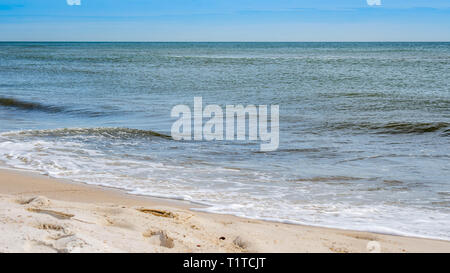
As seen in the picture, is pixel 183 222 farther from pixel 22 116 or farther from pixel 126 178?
pixel 22 116

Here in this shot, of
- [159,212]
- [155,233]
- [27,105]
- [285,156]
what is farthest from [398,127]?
[27,105]

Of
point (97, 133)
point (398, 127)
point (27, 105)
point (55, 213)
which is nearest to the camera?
point (55, 213)

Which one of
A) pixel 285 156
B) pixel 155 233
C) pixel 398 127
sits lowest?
pixel 285 156

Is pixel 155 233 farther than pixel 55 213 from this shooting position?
No

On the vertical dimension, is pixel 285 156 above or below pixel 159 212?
below

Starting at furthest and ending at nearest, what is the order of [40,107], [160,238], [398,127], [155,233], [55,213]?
[40,107]
[398,127]
[55,213]
[155,233]
[160,238]

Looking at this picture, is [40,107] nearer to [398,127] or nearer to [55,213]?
[398,127]

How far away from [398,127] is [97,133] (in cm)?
667

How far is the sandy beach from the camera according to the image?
3.60 m

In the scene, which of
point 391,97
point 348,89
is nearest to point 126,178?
point 391,97

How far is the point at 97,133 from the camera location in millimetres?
10836

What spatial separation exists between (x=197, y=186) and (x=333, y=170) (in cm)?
215

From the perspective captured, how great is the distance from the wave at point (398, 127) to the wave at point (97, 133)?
415 centimetres

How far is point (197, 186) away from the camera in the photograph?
6613 millimetres
